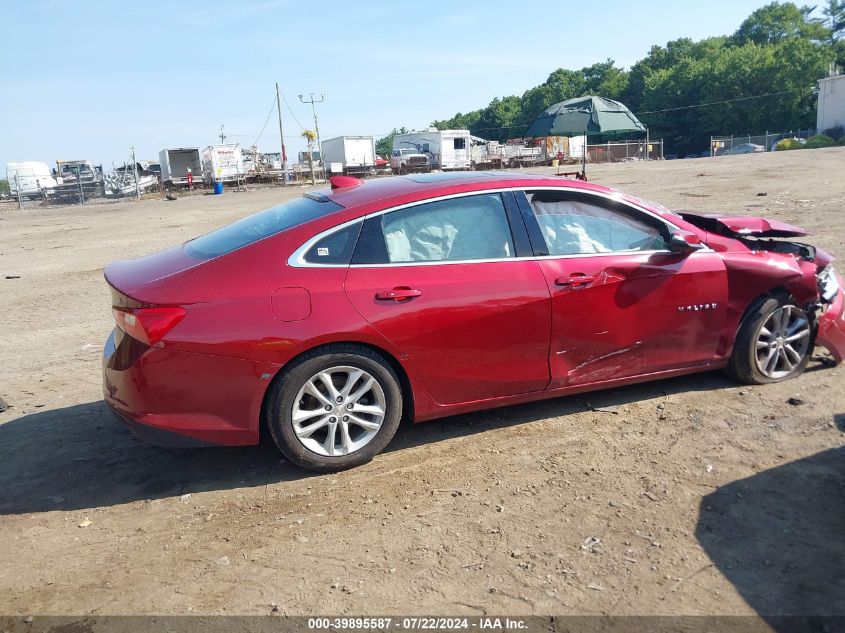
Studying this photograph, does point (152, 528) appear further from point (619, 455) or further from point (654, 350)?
point (654, 350)

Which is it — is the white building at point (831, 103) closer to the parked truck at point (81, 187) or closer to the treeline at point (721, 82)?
the treeline at point (721, 82)

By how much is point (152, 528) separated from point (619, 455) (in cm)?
256

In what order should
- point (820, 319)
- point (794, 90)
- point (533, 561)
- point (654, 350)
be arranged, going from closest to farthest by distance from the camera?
point (533, 561) → point (654, 350) → point (820, 319) → point (794, 90)

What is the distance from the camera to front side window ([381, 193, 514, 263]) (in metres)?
4.04

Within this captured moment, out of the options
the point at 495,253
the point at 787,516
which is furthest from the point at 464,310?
the point at 787,516

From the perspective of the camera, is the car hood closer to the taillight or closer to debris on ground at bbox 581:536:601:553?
debris on ground at bbox 581:536:601:553

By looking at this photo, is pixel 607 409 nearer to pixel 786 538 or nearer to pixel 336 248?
pixel 786 538

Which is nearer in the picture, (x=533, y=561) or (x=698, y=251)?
(x=533, y=561)

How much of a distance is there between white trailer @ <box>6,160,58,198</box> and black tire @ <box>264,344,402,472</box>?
127ft

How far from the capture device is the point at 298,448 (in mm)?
3785

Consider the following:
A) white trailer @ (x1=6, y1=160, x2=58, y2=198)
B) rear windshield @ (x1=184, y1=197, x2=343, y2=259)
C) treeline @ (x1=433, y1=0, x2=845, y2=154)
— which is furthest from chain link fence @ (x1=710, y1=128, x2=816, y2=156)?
rear windshield @ (x1=184, y1=197, x2=343, y2=259)

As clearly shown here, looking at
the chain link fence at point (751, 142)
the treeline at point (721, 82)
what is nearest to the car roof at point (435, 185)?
the chain link fence at point (751, 142)

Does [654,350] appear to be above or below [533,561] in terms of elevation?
above

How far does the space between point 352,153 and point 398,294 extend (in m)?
46.7
